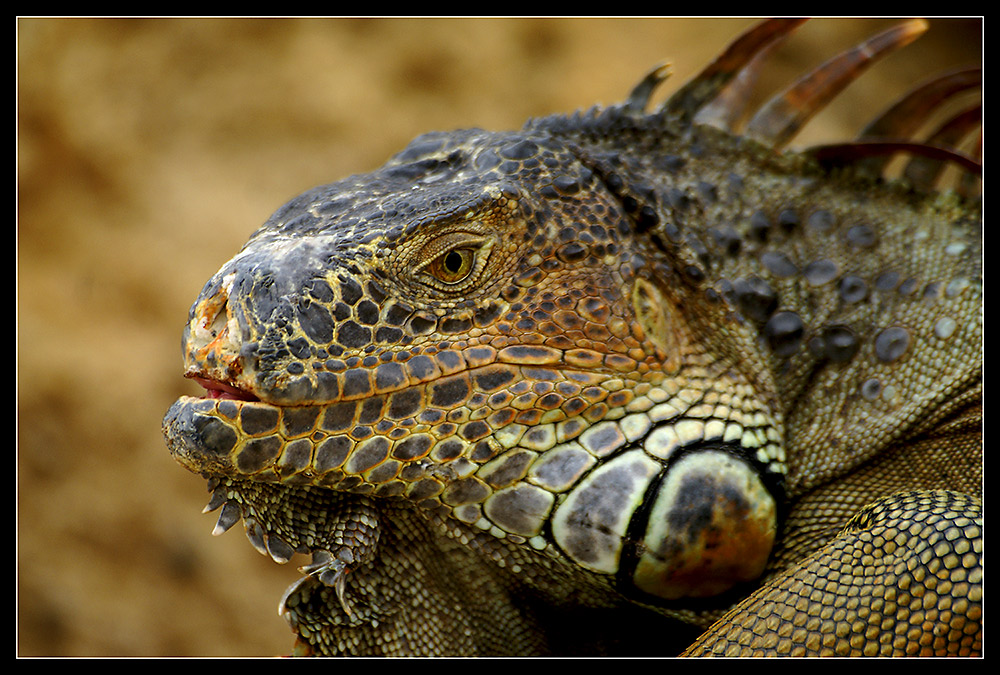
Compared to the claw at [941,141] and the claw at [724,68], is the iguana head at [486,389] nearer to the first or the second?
the claw at [724,68]

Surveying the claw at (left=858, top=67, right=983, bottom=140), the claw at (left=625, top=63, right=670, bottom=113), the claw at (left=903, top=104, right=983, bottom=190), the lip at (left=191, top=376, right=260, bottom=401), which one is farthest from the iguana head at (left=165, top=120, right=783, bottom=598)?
the claw at (left=858, top=67, right=983, bottom=140)

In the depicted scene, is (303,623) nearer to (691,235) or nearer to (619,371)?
(619,371)

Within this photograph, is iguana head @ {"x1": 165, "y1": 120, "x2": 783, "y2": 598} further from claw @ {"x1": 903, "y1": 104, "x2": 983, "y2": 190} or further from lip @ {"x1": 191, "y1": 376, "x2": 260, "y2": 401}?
claw @ {"x1": 903, "y1": 104, "x2": 983, "y2": 190}

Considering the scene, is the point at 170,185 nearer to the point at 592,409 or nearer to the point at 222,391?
the point at 222,391

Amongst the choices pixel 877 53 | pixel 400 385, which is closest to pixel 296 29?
pixel 877 53

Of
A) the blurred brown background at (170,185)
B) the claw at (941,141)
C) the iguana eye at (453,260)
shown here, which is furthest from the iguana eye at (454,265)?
the blurred brown background at (170,185)

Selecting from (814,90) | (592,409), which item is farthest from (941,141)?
(592,409)
